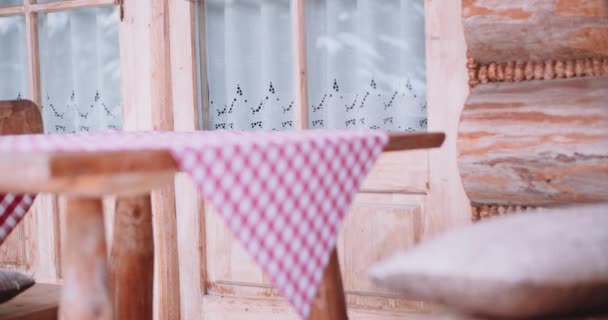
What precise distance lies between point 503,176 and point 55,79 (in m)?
2.09

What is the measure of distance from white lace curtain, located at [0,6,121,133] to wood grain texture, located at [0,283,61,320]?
134cm

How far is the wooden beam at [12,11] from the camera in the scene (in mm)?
3670

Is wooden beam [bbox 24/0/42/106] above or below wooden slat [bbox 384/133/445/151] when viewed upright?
above

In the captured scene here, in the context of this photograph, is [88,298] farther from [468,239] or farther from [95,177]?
[468,239]

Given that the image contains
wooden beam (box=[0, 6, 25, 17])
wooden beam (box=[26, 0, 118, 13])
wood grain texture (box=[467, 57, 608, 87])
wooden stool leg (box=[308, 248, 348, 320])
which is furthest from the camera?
wooden beam (box=[0, 6, 25, 17])

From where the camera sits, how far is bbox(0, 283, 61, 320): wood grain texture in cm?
206

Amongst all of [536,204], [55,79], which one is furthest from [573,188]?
[55,79]

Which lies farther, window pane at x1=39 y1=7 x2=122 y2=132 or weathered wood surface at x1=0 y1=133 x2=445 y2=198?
window pane at x1=39 y1=7 x2=122 y2=132

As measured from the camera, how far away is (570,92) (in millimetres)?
2359

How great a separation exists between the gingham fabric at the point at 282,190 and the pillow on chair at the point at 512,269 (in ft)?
0.52

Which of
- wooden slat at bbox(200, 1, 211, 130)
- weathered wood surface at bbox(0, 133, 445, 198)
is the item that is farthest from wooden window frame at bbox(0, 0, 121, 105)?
weathered wood surface at bbox(0, 133, 445, 198)

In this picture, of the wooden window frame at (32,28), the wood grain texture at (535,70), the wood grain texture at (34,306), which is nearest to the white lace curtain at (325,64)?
the wood grain texture at (535,70)

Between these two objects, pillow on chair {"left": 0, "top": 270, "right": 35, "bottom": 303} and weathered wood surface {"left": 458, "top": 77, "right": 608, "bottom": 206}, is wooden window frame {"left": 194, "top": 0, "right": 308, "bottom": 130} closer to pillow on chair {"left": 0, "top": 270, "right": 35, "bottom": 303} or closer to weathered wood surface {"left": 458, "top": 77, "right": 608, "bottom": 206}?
weathered wood surface {"left": 458, "top": 77, "right": 608, "bottom": 206}

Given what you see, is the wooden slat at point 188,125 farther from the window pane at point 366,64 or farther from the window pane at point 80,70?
the window pane at point 366,64
